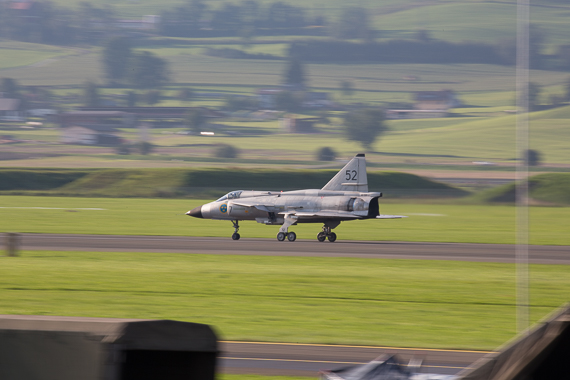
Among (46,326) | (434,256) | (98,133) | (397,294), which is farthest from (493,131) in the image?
(46,326)

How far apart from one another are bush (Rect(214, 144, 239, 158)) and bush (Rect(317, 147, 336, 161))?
17.0 meters

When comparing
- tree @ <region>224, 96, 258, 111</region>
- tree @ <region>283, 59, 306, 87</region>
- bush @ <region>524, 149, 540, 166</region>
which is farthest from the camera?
tree @ <region>283, 59, 306, 87</region>

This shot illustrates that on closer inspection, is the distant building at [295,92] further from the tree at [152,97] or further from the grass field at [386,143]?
the tree at [152,97]

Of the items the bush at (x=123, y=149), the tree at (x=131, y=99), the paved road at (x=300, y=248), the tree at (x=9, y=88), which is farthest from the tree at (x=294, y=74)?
the paved road at (x=300, y=248)

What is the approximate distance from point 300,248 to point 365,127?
116 meters

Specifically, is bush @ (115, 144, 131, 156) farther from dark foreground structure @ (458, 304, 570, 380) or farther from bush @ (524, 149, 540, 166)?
dark foreground structure @ (458, 304, 570, 380)

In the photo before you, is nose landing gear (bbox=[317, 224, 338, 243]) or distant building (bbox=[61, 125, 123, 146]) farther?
distant building (bbox=[61, 125, 123, 146])

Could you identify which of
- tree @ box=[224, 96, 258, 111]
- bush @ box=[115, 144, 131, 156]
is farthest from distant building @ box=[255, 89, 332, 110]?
bush @ box=[115, 144, 131, 156]

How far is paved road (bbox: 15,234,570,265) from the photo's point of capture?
106ft

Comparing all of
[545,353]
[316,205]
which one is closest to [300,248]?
[316,205]

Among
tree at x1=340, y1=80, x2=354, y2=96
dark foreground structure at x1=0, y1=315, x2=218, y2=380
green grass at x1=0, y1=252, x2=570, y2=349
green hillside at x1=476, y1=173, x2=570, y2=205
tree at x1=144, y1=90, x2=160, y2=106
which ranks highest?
tree at x1=340, y1=80, x2=354, y2=96

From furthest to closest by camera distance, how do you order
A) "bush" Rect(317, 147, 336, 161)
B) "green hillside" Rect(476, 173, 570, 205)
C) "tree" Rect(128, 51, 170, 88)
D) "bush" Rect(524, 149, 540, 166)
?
"tree" Rect(128, 51, 170, 88) → "bush" Rect(317, 147, 336, 161) → "bush" Rect(524, 149, 540, 166) → "green hillside" Rect(476, 173, 570, 205)

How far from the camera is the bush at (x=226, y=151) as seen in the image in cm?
13075

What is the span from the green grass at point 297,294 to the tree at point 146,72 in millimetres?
162589
